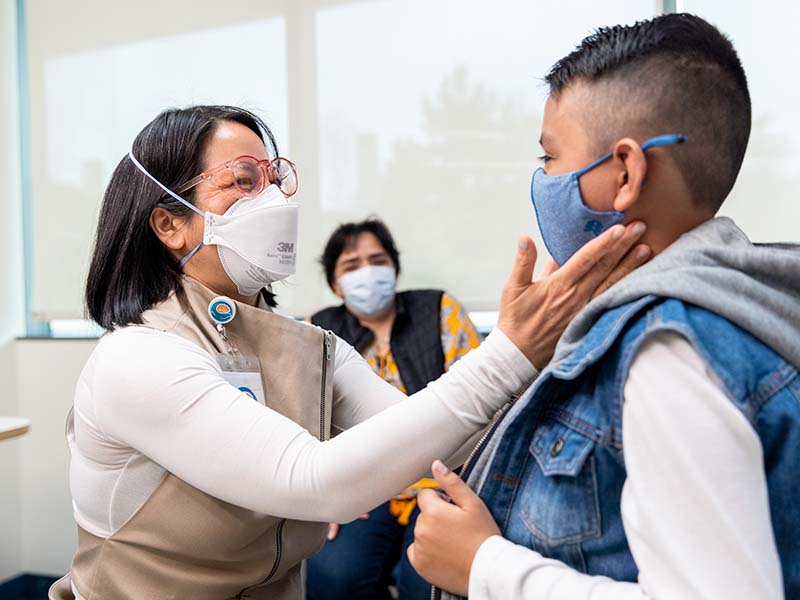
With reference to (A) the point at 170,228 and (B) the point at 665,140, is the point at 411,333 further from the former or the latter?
(B) the point at 665,140

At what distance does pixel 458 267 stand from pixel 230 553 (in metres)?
2.25

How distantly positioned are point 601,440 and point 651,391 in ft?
0.35

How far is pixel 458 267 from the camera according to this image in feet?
10.9

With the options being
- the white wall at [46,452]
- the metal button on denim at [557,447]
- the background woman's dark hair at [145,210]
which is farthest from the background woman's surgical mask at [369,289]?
the metal button on denim at [557,447]

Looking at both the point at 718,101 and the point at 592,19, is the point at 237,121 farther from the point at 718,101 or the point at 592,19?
the point at 592,19

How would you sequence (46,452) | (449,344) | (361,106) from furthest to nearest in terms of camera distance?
1. (46,452)
2. (361,106)
3. (449,344)

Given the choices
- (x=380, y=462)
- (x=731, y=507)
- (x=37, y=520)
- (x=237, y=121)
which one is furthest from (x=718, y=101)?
(x=37, y=520)

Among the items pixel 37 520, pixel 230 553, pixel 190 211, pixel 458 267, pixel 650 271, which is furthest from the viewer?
pixel 37 520

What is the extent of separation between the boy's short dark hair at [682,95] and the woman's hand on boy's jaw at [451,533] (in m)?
0.46

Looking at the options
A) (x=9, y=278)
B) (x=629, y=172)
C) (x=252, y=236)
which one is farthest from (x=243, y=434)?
(x=9, y=278)

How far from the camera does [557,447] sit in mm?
864

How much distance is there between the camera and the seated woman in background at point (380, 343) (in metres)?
2.57

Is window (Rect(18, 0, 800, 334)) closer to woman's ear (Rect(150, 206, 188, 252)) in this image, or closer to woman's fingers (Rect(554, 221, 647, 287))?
woman's ear (Rect(150, 206, 188, 252))

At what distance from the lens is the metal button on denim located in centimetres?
86
